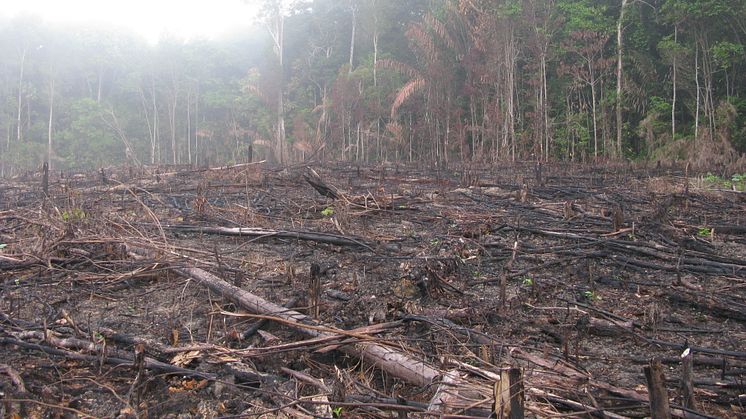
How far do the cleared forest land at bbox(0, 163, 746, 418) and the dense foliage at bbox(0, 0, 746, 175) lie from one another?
316 inches

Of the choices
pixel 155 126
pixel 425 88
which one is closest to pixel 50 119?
pixel 155 126

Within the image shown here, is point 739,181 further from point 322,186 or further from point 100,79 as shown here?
point 100,79

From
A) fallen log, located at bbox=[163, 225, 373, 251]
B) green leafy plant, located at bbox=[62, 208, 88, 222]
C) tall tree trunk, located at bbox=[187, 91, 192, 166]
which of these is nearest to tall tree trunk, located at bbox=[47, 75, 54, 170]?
tall tree trunk, located at bbox=[187, 91, 192, 166]

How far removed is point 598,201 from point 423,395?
634cm

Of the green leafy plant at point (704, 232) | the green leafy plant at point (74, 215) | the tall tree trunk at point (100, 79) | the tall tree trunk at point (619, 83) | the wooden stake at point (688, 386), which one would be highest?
the tall tree trunk at point (100, 79)

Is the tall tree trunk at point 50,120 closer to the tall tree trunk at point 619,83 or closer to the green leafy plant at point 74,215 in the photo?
the green leafy plant at point 74,215

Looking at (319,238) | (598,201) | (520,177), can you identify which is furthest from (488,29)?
(319,238)

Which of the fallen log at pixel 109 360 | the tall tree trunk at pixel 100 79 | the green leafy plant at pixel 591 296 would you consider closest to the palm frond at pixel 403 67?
the green leafy plant at pixel 591 296

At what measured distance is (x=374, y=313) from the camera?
3211 millimetres

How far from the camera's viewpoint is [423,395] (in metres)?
2.32

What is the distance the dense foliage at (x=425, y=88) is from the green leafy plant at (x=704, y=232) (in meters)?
9.65

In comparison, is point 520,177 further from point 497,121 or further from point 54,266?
point 54,266

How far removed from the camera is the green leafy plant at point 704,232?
557cm

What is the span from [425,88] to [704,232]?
15.5 metres
